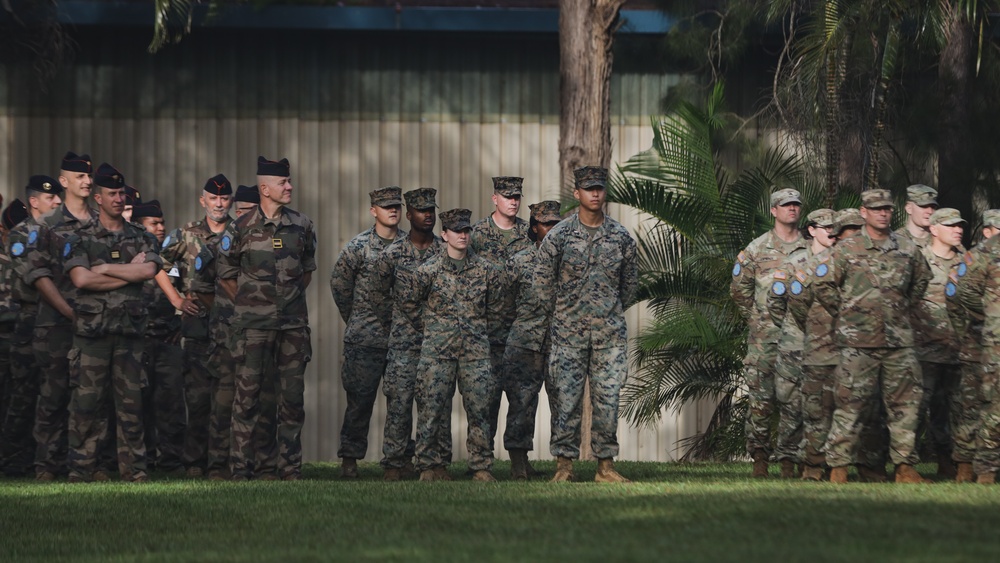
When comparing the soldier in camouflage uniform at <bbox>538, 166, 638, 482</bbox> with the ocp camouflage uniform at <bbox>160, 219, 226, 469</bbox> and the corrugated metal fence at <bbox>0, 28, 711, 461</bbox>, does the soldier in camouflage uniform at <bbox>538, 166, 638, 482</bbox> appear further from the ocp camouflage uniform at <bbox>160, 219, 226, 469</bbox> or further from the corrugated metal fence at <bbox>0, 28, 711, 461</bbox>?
the corrugated metal fence at <bbox>0, 28, 711, 461</bbox>

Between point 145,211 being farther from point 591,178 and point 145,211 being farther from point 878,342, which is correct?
point 878,342

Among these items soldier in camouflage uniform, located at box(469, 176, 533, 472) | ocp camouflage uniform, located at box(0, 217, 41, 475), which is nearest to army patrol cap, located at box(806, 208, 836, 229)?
soldier in camouflage uniform, located at box(469, 176, 533, 472)

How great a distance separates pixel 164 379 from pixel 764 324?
16.9 feet

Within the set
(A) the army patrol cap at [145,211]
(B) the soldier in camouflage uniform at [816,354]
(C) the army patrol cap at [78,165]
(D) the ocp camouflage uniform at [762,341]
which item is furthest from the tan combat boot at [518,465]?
(A) the army patrol cap at [145,211]

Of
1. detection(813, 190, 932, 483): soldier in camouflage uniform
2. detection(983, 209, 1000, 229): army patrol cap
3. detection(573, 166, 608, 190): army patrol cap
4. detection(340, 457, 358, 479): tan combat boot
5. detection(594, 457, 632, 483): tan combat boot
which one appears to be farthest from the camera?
detection(340, 457, 358, 479): tan combat boot

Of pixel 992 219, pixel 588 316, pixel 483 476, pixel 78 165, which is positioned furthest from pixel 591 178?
pixel 78 165

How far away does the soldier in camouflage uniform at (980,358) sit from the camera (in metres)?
11.6

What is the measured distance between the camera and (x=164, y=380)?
13.8m

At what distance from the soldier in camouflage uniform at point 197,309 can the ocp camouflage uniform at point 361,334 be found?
109 cm

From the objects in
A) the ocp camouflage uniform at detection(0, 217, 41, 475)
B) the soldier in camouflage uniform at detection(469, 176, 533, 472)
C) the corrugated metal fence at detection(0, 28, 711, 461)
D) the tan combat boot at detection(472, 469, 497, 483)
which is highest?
the corrugated metal fence at detection(0, 28, 711, 461)

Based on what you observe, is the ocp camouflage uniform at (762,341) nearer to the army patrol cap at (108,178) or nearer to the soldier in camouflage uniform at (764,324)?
the soldier in camouflage uniform at (764,324)

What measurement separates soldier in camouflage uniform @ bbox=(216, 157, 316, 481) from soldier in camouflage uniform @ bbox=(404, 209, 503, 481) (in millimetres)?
986

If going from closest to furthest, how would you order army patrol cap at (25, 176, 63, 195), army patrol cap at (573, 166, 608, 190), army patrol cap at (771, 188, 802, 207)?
army patrol cap at (573, 166, 608, 190), army patrol cap at (771, 188, 802, 207), army patrol cap at (25, 176, 63, 195)

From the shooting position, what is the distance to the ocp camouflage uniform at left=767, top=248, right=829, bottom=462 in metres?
12.2
